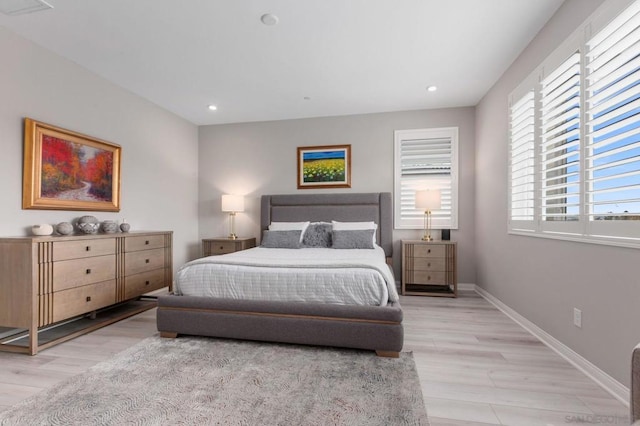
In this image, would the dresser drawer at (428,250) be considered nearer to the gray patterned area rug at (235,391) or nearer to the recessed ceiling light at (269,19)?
the gray patterned area rug at (235,391)

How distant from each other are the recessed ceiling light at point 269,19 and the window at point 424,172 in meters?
2.58

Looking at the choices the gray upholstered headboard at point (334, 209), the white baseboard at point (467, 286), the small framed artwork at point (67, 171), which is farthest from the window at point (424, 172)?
the small framed artwork at point (67, 171)

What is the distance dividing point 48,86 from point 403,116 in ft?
13.6

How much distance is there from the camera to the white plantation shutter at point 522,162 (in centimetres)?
276

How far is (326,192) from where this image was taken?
4.70 m

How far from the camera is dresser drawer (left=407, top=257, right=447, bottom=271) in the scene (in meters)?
4.00

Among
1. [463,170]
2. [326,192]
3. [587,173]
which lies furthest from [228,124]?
[587,173]

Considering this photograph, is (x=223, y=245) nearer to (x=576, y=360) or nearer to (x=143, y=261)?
(x=143, y=261)

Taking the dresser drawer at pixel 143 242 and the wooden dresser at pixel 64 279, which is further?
the dresser drawer at pixel 143 242

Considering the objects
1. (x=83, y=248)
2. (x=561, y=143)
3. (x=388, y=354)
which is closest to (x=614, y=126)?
(x=561, y=143)

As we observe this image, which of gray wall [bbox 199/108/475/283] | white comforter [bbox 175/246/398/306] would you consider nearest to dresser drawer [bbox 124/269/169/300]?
→ white comforter [bbox 175/246/398/306]

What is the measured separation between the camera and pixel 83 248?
2.68 meters

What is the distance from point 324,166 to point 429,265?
2111 mm

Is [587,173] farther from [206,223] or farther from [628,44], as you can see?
[206,223]
